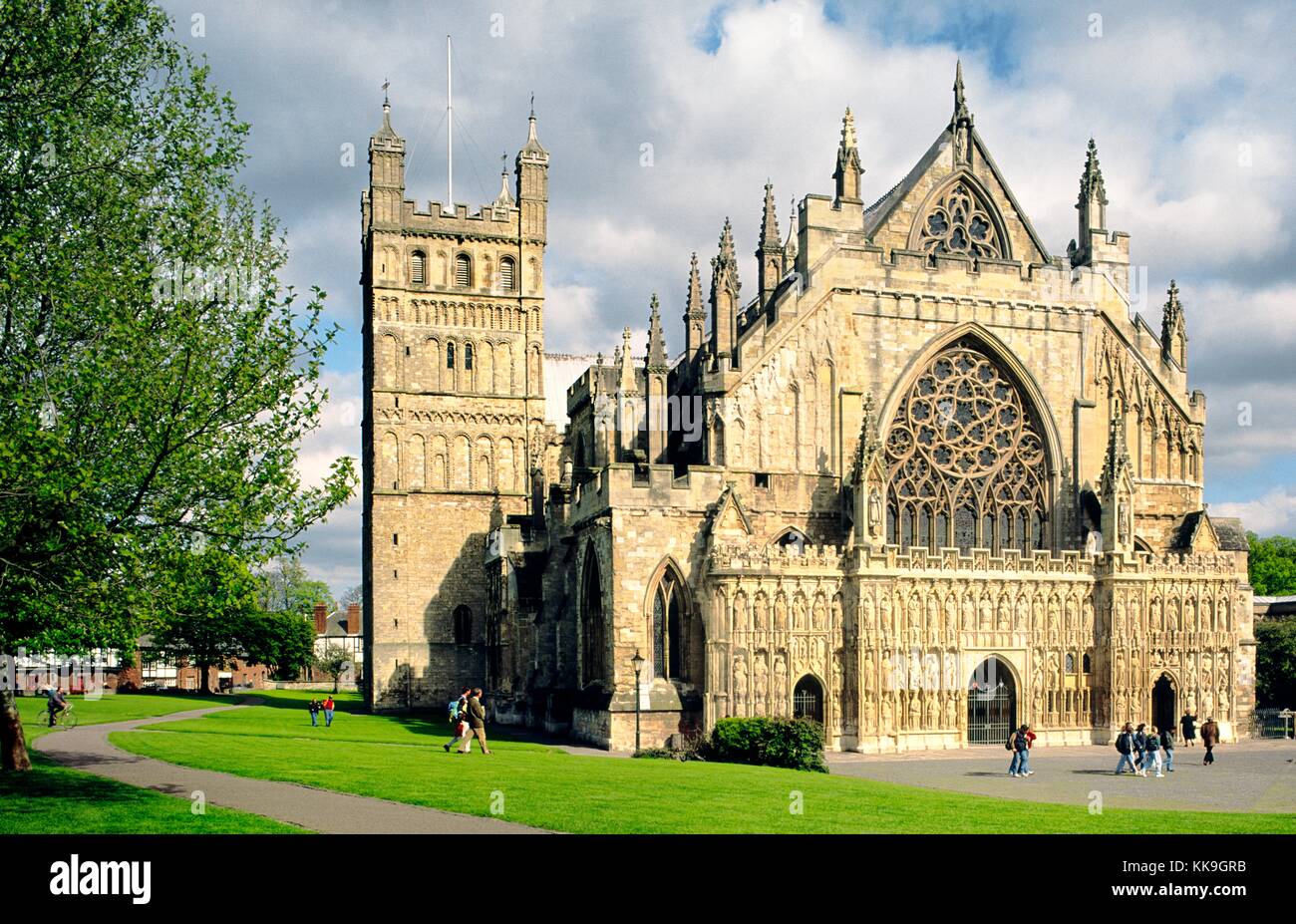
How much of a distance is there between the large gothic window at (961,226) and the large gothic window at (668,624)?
48.7 feet

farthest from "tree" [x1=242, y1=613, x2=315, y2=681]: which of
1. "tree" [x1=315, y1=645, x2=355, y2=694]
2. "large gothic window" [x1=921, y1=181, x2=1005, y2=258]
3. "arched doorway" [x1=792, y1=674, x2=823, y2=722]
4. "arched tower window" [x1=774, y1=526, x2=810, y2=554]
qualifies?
"large gothic window" [x1=921, y1=181, x2=1005, y2=258]

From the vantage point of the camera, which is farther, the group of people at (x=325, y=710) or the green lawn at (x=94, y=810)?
the group of people at (x=325, y=710)

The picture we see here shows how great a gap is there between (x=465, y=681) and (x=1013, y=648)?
2909cm

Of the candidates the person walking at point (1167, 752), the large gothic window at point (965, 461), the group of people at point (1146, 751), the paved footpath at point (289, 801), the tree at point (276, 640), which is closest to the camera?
the paved footpath at point (289, 801)

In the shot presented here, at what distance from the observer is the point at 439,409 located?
202 ft

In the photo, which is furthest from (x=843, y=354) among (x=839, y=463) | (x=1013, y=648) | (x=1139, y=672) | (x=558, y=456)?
(x=558, y=456)

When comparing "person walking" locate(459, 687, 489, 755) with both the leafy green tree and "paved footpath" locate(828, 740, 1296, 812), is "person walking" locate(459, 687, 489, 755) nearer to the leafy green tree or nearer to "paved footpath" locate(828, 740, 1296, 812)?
"paved footpath" locate(828, 740, 1296, 812)

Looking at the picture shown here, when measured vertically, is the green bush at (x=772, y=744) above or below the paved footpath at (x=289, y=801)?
below

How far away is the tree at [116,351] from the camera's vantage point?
1867cm

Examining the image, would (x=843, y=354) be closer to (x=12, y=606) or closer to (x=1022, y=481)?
(x=1022, y=481)

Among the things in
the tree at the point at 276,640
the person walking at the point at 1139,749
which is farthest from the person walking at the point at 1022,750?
the tree at the point at 276,640

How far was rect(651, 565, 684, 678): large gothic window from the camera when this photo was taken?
38.6 meters

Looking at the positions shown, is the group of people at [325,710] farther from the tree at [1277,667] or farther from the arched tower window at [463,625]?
the tree at [1277,667]
